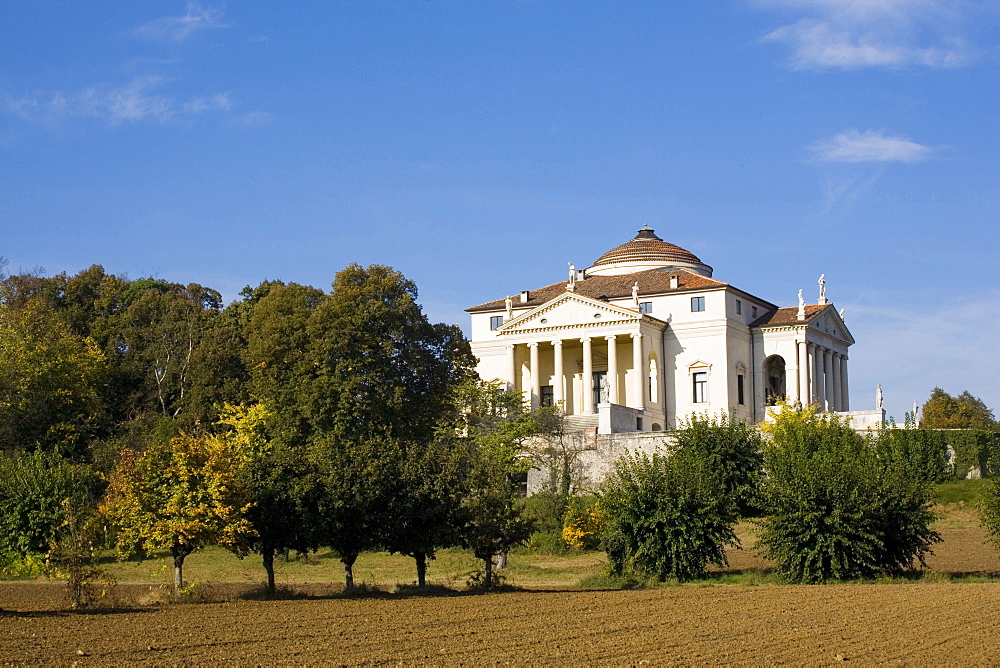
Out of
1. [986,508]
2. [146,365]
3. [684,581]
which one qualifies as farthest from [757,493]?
[146,365]

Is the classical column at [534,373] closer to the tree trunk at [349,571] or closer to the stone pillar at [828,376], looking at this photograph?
the stone pillar at [828,376]

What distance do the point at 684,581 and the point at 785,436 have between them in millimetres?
18864

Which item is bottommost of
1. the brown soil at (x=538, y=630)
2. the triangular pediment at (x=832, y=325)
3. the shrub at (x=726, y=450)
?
the brown soil at (x=538, y=630)

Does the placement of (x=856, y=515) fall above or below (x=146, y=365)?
below

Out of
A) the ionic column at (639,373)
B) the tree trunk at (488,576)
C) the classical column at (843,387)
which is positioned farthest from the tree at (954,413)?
the tree trunk at (488,576)

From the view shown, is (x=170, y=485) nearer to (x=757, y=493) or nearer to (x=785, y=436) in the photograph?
(x=757, y=493)

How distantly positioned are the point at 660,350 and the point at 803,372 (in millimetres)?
9086

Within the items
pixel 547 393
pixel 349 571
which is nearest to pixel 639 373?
pixel 547 393

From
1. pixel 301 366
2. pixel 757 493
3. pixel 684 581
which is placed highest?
pixel 301 366

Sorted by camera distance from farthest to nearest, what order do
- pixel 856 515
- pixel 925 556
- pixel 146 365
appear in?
pixel 146 365 → pixel 925 556 → pixel 856 515

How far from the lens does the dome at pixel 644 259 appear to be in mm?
93812

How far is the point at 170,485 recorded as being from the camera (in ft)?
139

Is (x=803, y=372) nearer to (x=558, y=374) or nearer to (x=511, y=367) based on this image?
(x=558, y=374)

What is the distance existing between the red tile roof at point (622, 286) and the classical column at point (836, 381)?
10.8 m
